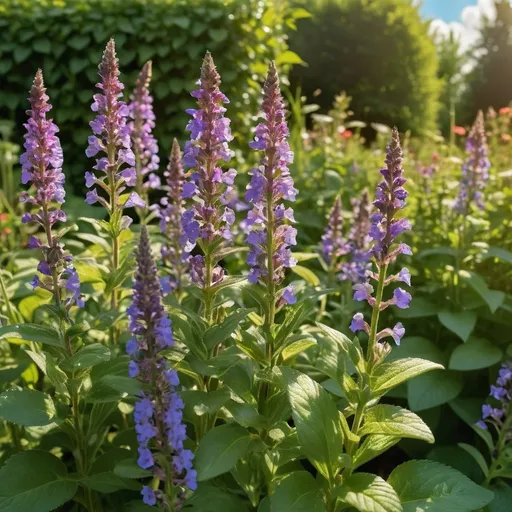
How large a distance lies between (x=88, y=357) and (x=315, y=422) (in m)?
0.82

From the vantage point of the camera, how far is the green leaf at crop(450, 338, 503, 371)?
3.29 metres

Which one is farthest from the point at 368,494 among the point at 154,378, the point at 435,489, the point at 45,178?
the point at 45,178

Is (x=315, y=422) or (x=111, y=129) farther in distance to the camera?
(x=111, y=129)

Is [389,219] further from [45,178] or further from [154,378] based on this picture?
[45,178]

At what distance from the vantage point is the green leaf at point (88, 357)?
2.15 metres

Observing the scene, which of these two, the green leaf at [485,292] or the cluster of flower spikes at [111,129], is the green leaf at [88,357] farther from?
the green leaf at [485,292]

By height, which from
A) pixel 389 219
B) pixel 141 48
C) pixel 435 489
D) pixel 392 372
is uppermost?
pixel 141 48

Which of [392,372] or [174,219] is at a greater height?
[174,219]

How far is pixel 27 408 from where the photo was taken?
221 centimetres

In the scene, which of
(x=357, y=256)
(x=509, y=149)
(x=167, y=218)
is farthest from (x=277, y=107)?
(x=509, y=149)

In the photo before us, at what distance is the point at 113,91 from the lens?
242 cm

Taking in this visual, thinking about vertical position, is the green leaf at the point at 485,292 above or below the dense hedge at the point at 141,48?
below

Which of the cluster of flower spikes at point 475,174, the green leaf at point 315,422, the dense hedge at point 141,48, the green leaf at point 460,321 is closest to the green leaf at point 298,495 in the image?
the green leaf at point 315,422

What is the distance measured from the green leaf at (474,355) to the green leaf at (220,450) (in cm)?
158
